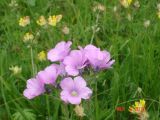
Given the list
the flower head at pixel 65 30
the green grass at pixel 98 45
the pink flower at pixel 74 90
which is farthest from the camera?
the flower head at pixel 65 30

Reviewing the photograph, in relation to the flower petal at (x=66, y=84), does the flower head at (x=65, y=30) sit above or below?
below

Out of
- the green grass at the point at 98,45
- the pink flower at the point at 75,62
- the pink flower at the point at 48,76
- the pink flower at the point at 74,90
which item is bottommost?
the green grass at the point at 98,45

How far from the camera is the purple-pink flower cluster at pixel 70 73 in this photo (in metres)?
1.31

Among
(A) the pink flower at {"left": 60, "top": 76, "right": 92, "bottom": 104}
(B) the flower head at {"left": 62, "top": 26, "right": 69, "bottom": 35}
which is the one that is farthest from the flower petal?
(B) the flower head at {"left": 62, "top": 26, "right": 69, "bottom": 35}

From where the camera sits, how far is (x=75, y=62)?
1.33 meters

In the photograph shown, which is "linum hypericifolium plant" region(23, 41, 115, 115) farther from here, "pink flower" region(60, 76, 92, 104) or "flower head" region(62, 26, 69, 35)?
"flower head" region(62, 26, 69, 35)

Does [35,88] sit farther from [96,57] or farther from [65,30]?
[65,30]

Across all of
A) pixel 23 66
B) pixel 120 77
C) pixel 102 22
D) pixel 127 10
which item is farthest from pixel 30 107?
pixel 127 10

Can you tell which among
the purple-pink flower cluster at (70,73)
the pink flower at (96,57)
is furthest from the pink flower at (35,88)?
the pink flower at (96,57)

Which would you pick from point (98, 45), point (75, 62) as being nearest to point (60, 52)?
point (75, 62)

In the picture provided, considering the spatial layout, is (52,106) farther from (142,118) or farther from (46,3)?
(46,3)

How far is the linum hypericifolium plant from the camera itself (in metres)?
1.31

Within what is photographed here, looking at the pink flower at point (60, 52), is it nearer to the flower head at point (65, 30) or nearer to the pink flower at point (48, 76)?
the pink flower at point (48, 76)

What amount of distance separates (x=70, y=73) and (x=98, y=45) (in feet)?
3.60
